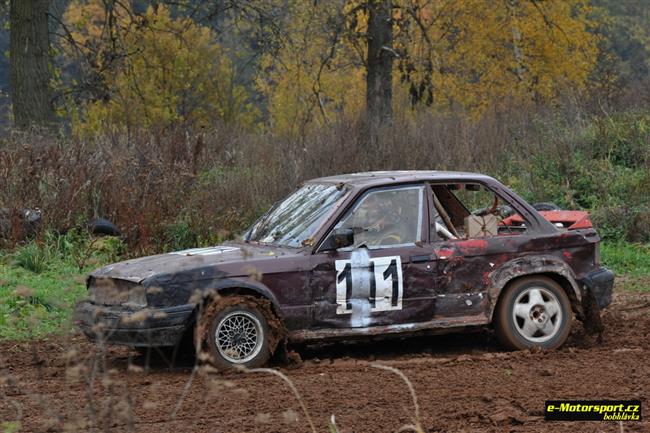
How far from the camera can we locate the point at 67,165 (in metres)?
15.7

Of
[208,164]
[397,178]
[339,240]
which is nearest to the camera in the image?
[339,240]

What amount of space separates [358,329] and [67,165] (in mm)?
8278

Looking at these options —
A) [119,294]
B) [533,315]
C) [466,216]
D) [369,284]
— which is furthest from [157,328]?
[533,315]

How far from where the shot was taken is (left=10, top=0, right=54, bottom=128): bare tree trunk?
20594 mm

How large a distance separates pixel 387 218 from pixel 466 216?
99 centimetres

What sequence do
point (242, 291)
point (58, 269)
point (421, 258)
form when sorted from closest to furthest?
point (242, 291)
point (421, 258)
point (58, 269)

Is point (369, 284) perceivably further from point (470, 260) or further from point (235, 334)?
point (235, 334)

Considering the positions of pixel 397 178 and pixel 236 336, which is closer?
pixel 236 336

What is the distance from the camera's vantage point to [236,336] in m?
8.37

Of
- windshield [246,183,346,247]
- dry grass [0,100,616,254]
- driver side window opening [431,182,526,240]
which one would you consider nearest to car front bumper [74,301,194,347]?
windshield [246,183,346,247]

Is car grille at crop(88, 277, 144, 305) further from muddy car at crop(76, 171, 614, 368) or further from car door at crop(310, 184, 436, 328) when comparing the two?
car door at crop(310, 184, 436, 328)

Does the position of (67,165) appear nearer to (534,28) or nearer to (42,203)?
(42,203)

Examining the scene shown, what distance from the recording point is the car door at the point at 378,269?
341 inches

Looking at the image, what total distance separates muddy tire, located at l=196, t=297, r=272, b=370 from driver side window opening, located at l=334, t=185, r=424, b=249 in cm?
107
